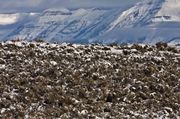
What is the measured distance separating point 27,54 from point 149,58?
723cm

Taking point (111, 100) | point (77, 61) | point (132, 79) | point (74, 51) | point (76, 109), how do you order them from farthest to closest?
point (74, 51) → point (77, 61) → point (132, 79) → point (111, 100) → point (76, 109)

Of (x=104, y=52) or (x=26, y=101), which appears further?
(x=104, y=52)

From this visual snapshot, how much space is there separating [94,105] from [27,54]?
904 cm

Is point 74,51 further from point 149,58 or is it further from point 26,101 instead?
point 26,101

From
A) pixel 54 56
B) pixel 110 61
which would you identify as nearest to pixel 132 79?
pixel 110 61

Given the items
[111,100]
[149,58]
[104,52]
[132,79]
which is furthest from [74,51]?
[111,100]

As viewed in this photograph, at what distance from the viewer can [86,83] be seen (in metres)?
27.4

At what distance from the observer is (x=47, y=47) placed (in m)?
35.8

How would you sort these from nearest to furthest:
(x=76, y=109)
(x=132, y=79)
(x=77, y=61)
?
(x=76, y=109) → (x=132, y=79) → (x=77, y=61)

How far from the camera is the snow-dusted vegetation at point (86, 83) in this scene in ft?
79.2

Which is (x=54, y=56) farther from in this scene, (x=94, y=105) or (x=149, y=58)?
(x=94, y=105)

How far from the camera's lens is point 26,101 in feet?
80.5

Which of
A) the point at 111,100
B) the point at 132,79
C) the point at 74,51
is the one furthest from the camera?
the point at 74,51

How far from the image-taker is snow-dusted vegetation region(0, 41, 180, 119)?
24141 mm
